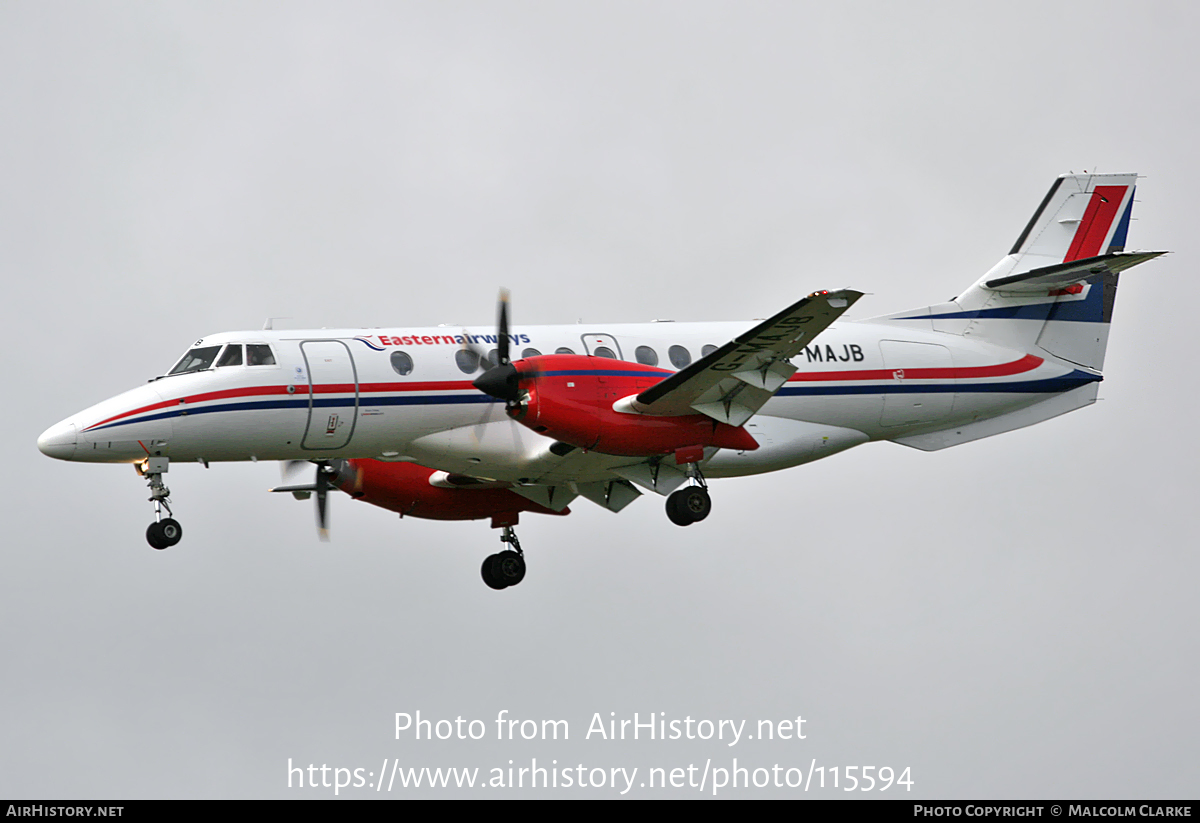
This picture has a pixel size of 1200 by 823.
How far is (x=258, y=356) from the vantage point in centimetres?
2253

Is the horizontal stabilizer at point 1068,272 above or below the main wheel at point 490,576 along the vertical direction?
above

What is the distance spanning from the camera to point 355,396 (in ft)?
74.1

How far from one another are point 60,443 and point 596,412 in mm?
7298

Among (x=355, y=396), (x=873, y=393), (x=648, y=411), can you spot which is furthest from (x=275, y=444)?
(x=873, y=393)

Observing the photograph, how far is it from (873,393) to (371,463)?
8.04 metres

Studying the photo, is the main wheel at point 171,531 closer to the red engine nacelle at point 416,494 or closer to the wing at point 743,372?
the red engine nacelle at point 416,494

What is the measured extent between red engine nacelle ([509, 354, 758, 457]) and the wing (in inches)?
7.3

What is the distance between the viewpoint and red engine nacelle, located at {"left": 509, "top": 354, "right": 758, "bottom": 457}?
21719 mm

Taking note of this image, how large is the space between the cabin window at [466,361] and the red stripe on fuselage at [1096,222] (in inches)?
430

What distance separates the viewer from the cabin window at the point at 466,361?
23.2 metres

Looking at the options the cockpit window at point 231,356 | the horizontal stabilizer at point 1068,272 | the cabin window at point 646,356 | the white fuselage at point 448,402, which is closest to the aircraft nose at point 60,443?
the white fuselage at point 448,402

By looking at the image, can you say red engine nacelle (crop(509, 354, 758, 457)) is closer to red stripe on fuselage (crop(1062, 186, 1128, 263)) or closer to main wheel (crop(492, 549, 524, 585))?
main wheel (crop(492, 549, 524, 585))

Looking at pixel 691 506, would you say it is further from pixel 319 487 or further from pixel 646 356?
pixel 319 487

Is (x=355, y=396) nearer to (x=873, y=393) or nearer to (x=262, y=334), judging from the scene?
(x=262, y=334)
